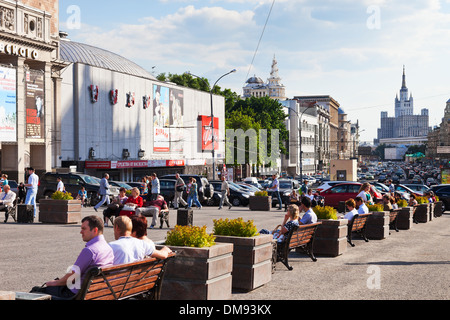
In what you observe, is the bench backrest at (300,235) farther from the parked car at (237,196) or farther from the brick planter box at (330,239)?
the parked car at (237,196)

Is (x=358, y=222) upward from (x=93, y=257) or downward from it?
downward

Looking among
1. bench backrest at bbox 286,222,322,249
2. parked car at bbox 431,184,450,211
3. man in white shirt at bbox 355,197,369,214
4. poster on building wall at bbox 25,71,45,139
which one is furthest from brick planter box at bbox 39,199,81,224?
parked car at bbox 431,184,450,211

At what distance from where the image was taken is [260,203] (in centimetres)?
3094

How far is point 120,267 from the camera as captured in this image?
20.8 ft

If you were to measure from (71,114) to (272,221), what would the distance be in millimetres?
32167

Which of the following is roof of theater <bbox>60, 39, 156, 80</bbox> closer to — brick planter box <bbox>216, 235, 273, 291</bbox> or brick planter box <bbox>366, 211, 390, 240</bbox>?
brick planter box <bbox>366, 211, 390, 240</bbox>

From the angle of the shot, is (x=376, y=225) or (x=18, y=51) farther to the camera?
(x=18, y=51)

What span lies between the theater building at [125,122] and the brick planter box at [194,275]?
42674 mm

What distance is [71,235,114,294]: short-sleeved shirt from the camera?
6480 millimetres

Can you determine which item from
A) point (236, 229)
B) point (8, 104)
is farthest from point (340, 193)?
point (236, 229)

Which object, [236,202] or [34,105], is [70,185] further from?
[34,105]

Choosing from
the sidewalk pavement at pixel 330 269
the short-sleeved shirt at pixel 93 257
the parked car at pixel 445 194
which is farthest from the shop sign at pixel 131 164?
the short-sleeved shirt at pixel 93 257

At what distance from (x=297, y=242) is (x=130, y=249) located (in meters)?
5.35

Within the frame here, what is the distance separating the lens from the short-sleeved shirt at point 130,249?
6938 millimetres
